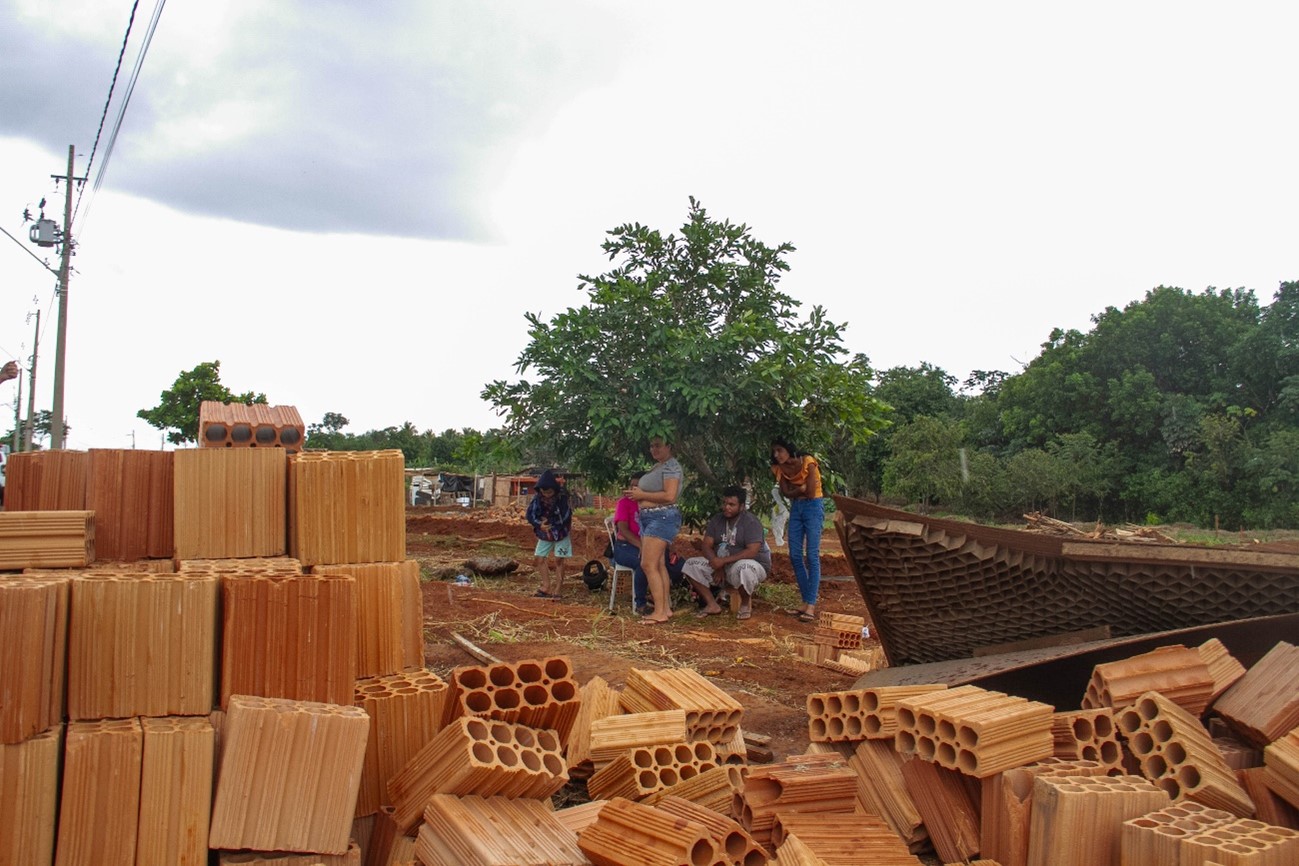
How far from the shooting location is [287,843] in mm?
2883

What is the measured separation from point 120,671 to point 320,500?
119 cm

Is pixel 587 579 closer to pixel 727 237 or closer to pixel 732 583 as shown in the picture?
pixel 732 583

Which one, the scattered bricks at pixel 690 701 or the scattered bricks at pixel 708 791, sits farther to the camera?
the scattered bricks at pixel 690 701

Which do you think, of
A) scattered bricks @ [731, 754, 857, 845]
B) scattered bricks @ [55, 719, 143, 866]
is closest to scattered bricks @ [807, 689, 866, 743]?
scattered bricks @ [731, 754, 857, 845]

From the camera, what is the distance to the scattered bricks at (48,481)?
4273mm

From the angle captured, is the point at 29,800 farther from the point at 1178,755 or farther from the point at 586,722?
the point at 1178,755

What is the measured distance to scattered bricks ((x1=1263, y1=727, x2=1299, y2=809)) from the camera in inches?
125

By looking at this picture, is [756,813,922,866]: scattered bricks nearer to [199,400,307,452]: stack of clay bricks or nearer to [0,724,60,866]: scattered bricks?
[0,724,60,866]: scattered bricks

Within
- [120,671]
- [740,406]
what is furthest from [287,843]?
[740,406]

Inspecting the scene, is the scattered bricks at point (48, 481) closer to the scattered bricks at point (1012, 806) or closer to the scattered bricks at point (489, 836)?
the scattered bricks at point (489, 836)

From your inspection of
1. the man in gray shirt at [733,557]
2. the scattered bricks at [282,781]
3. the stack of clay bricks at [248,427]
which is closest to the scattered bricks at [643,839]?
the scattered bricks at [282,781]

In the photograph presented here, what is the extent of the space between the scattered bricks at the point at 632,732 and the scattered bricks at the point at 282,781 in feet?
4.02

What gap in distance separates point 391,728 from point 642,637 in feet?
14.0

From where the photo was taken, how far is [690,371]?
891 cm
